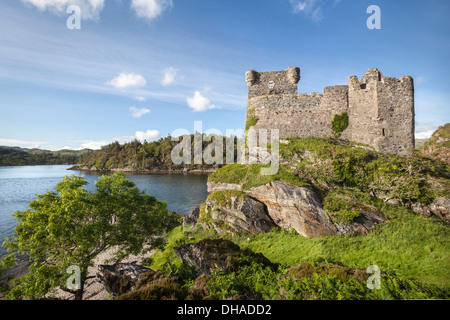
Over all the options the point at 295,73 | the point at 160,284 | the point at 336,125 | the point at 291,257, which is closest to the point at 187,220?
the point at 291,257

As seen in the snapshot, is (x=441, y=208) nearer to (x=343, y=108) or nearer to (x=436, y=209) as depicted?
(x=436, y=209)

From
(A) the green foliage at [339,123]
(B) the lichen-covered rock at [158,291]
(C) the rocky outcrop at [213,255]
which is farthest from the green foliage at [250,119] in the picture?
(B) the lichen-covered rock at [158,291]

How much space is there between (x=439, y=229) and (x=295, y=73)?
68.0ft

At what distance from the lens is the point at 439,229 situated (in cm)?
1358

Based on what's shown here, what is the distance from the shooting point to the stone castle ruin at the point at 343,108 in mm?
21703

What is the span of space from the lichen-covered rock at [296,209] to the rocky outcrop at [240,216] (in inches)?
31.8

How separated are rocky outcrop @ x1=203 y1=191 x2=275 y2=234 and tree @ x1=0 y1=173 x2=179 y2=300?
6873mm

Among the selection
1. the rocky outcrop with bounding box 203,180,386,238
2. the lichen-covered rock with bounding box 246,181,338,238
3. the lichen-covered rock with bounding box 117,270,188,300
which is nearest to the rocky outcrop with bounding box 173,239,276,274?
the lichen-covered rock with bounding box 117,270,188,300

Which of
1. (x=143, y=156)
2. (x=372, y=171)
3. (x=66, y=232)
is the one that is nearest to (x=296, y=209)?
(x=372, y=171)

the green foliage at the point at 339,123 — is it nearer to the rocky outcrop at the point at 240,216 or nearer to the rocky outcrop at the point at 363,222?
the rocky outcrop at the point at 363,222

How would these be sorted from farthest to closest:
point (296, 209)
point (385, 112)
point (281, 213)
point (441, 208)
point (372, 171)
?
point (385, 112)
point (372, 171)
point (281, 213)
point (296, 209)
point (441, 208)

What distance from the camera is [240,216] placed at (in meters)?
19.5

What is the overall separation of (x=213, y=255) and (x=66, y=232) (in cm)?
927

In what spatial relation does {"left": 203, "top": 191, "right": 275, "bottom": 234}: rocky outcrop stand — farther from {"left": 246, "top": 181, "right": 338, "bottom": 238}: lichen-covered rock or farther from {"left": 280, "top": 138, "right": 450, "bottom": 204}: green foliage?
{"left": 280, "top": 138, "right": 450, "bottom": 204}: green foliage
